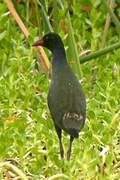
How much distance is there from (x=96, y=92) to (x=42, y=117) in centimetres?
63

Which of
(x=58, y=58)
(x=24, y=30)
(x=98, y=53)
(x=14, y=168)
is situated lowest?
(x=98, y=53)

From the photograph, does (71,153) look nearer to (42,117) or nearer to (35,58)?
(42,117)

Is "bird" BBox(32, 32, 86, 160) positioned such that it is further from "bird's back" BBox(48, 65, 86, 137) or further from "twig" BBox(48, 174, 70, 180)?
"twig" BBox(48, 174, 70, 180)

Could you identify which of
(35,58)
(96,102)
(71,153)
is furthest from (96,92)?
(71,153)

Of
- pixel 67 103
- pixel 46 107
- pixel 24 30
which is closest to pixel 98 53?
pixel 24 30

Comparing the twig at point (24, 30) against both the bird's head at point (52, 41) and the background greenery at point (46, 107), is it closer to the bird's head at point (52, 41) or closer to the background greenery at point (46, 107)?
the background greenery at point (46, 107)

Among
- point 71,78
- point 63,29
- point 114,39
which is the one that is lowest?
point 114,39

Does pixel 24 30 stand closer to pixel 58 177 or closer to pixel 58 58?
pixel 58 58

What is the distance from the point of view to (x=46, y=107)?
4.84 m

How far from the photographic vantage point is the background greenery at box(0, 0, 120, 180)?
403 cm

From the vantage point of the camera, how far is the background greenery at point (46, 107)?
4.03m

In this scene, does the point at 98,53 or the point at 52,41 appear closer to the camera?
the point at 52,41

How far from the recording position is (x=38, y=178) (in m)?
4.03

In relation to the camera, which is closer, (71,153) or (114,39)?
(71,153)
